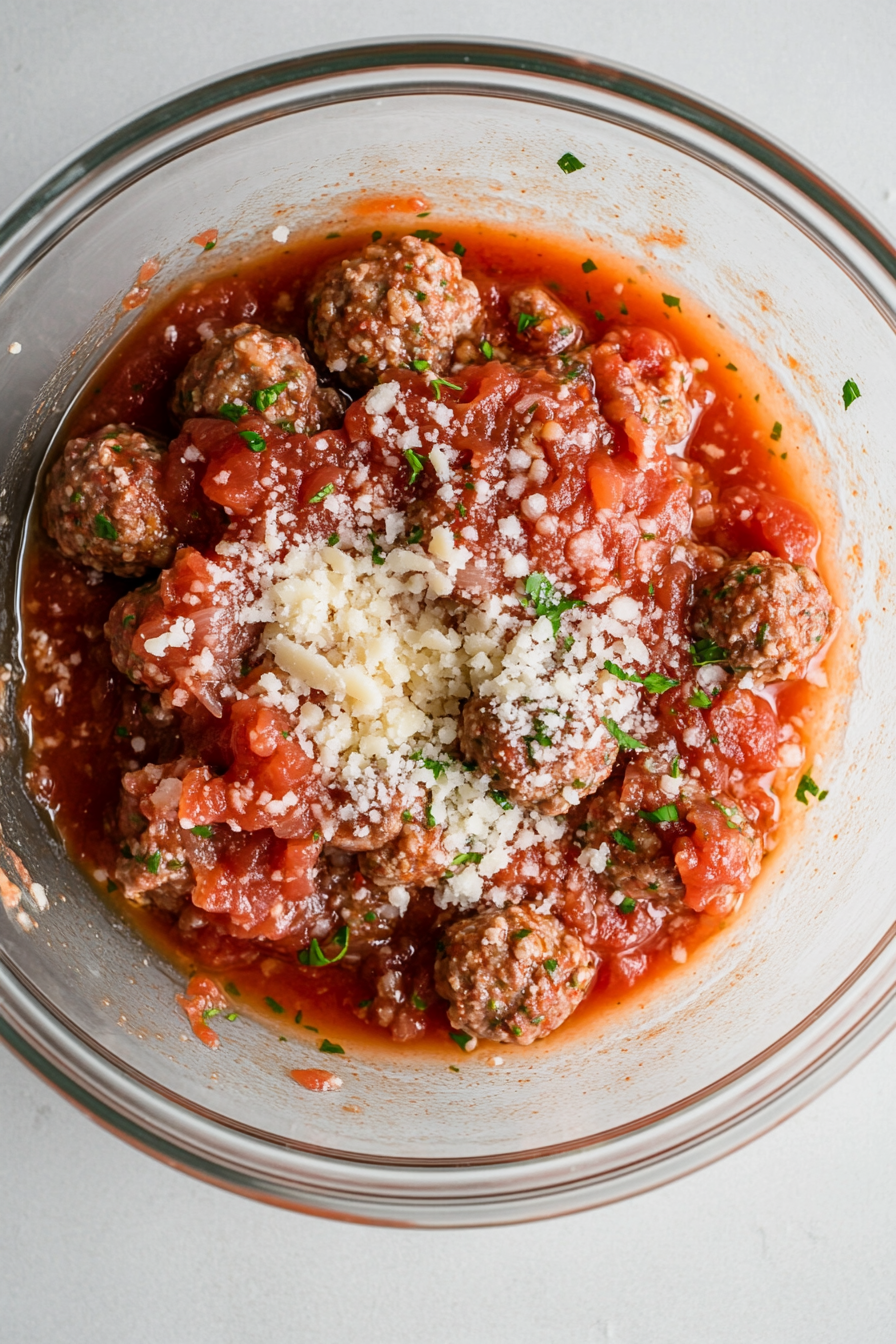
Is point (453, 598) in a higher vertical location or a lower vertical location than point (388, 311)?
lower

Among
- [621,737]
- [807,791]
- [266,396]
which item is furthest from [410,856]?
[807,791]

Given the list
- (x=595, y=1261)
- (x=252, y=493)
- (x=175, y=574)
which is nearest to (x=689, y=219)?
(x=252, y=493)

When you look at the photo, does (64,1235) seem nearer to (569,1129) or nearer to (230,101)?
(569,1129)

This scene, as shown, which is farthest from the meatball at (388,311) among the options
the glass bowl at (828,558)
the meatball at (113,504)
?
the meatball at (113,504)

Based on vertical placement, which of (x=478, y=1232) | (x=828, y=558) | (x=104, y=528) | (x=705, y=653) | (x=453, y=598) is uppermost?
(x=828, y=558)

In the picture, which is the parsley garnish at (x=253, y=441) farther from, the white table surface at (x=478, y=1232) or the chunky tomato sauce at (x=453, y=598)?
the white table surface at (x=478, y=1232)

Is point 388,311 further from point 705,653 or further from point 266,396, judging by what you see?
point 705,653

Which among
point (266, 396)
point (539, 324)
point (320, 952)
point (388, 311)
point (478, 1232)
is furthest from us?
point (478, 1232)
